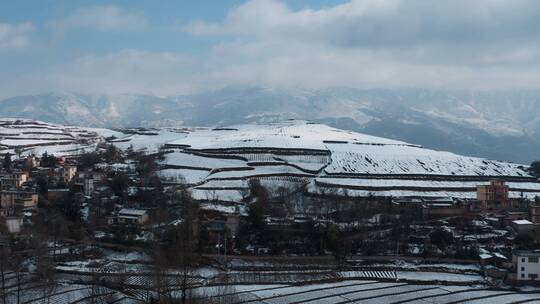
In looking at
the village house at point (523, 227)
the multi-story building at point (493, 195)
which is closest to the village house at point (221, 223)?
the village house at point (523, 227)

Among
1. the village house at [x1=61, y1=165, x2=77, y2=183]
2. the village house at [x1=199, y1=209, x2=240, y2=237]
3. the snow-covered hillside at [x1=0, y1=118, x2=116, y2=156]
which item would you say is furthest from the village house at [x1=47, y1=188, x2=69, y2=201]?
the snow-covered hillside at [x1=0, y1=118, x2=116, y2=156]

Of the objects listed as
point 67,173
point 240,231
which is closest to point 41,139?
point 67,173

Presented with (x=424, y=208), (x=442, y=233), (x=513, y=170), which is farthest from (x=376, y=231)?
(x=513, y=170)

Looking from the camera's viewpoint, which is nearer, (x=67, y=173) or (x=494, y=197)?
(x=494, y=197)

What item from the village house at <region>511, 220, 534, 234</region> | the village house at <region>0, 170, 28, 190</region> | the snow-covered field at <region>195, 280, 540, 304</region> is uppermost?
the village house at <region>0, 170, 28, 190</region>

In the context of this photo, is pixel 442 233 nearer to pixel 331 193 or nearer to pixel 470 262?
pixel 470 262

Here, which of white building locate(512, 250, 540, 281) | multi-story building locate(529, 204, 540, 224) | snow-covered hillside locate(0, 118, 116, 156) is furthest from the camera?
snow-covered hillside locate(0, 118, 116, 156)

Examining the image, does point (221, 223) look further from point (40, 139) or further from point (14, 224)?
point (40, 139)

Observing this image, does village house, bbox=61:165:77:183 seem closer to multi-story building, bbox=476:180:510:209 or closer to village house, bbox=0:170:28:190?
village house, bbox=0:170:28:190

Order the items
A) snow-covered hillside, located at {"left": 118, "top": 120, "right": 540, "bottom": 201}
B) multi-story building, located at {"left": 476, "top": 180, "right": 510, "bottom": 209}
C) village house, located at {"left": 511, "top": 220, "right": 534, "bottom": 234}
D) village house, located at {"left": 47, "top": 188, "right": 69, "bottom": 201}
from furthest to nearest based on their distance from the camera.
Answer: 1. snow-covered hillside, located at {"left": 118, "top": 120, "right": 540, "bottom": 201}
2. multi-story building, located at {"left": 476, "top": 180, "right": 510, "bottom": 209}
3. village house, located at {"left": 47, "top": 188, "right": 69, "bottom": 201}
4. village house, located at {"left": 511, "top": 220, "right": 534, "bottom": 234}
